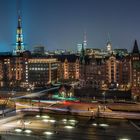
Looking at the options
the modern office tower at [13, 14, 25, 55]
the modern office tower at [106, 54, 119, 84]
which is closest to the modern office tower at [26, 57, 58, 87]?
the modern office tower at [106, 54, 119, 84]

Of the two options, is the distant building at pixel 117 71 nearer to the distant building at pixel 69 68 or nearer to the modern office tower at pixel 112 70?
the modern office tower at pixel 112 70

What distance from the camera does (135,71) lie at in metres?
24.3

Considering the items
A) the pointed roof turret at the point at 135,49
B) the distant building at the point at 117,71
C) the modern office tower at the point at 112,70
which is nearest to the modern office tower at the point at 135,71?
the pointed roof turret at the point at 135,49

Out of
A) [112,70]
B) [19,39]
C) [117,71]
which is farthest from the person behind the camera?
[19,39]

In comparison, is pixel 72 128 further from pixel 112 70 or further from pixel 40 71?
pixel 40 71

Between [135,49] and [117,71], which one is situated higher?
[135,49]

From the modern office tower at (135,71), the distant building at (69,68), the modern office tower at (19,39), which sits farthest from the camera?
the modern office tower at (19,39)

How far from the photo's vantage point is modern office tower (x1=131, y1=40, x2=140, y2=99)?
74.4ft

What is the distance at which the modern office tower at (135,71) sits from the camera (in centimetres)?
2267

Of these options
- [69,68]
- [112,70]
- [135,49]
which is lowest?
[112,70]

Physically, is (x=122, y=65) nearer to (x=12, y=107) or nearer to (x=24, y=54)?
(x=24, y=54)

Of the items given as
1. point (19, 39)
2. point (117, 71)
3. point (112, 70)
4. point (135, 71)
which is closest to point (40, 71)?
point (112, 70)

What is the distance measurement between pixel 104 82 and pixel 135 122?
12627mm

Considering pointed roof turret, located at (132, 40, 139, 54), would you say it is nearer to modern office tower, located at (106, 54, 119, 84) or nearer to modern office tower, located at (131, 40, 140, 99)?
modern office tower, located at (131, 40, 140, 99)
